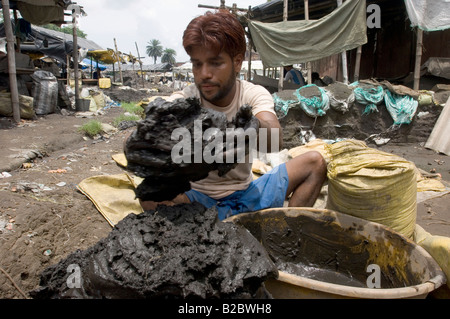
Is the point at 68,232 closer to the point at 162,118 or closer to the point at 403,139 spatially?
the point at 162,118

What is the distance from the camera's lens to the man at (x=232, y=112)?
1.80 m

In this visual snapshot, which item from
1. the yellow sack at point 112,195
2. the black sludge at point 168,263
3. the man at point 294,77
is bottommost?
the yellow sack at point 112,195

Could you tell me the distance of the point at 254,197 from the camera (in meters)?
2.07

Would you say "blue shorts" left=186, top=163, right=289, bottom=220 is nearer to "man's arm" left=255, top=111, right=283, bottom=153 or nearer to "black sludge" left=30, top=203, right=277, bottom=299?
"man's arm" left=255, top=111, right=283, bottom=153

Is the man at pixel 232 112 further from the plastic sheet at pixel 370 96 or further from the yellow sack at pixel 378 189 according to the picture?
the plastic sheet at pixel 370 96

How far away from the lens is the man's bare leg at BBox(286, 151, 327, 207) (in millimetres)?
2174

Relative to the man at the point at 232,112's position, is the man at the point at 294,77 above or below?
above

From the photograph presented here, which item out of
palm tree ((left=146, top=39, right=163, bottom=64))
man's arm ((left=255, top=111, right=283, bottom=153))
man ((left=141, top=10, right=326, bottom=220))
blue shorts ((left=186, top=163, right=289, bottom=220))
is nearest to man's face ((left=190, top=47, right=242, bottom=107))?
man ((left=141, top=10, right=326, bottom=220))

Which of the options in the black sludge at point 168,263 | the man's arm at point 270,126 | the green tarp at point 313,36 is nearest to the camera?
the black sludge at point 168,263

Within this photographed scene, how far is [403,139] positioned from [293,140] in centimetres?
255

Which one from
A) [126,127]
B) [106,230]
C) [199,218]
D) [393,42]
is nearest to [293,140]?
[126,127]

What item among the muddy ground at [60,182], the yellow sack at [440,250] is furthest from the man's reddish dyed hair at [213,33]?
the muddy ground at [60,182]

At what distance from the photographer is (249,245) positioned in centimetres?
130

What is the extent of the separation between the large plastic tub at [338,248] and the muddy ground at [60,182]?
1458 mm
